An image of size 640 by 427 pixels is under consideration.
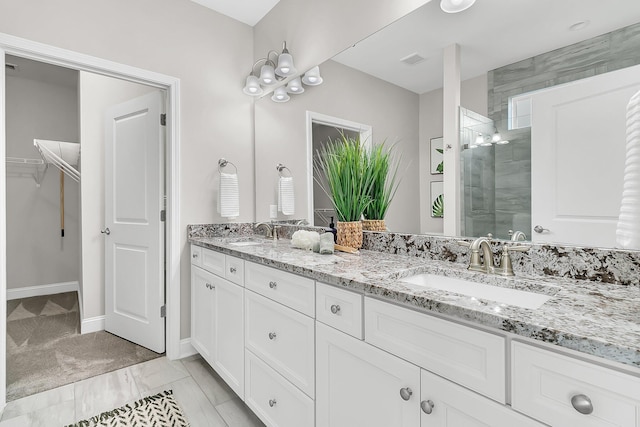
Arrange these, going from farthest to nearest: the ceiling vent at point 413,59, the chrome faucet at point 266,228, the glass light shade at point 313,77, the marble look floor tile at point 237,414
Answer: the chrome faucet at point 266,228 < the glass light shade at point 313,77 < the marble look floor tile at point 237,414 < the ceiling vent at point 413,59

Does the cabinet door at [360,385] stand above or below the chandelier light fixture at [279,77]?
below

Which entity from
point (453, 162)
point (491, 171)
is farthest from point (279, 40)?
point (491, 171)

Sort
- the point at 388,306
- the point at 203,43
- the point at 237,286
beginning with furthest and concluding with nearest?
the point at 203,43
the point at 237,286
the point at 388,306

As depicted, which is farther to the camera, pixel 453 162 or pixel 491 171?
pixel 453 162

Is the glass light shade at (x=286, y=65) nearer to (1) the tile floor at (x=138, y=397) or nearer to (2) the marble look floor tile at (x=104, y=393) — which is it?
(1) the tile floor at (x=138, y=397)

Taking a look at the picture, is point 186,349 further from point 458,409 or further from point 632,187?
point 632,187

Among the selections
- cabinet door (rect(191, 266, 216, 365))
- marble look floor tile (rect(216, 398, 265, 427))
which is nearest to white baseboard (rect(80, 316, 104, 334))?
cabinet door (rect(191, 266, 216, 365))

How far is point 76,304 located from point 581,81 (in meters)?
4.65

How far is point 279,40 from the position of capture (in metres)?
2.52

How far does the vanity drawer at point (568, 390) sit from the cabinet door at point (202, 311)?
1.71 m

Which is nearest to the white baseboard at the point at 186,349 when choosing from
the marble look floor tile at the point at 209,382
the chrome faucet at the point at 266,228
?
the marble look floor tile at the point at 209,382

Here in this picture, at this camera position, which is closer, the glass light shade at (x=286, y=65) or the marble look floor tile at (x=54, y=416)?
the marble look floor tile at (x=54, y=416)

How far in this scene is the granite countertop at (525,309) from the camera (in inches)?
23.5

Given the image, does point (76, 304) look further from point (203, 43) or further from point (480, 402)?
point (480, 402)
